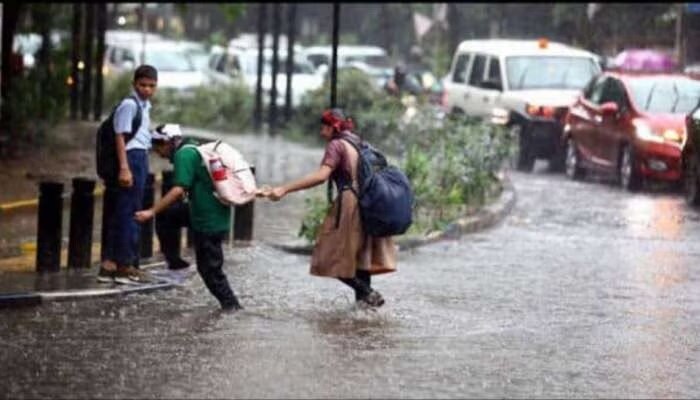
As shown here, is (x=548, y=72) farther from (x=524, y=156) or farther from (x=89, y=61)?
(x=89, y=61)

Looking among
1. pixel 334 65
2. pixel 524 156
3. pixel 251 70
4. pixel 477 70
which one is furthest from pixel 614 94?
pixel 251 70

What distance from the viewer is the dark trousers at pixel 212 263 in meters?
12.9

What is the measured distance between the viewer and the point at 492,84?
29578 millimetres

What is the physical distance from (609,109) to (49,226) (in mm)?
12024

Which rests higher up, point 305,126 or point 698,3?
point 698,3

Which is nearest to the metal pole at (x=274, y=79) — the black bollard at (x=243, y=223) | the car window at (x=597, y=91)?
the car window at (x=597, y=91)

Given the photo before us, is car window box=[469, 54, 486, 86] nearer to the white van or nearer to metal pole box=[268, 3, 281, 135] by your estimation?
the white van

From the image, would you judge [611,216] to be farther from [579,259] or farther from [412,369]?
[412,369]

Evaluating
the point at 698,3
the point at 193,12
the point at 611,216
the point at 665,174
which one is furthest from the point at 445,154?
the point at 193,12

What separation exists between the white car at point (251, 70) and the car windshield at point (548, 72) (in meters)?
8.39

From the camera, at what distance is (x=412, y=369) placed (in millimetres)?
10680

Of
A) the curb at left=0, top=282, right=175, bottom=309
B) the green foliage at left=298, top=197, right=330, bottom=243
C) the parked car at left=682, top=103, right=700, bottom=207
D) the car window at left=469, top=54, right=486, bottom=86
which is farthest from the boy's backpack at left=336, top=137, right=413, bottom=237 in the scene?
the car window at left=469, top=54, right=486, bottom=86

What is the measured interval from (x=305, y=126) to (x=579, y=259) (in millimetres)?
16058

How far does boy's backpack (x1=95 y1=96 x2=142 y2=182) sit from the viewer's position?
45.0ft
